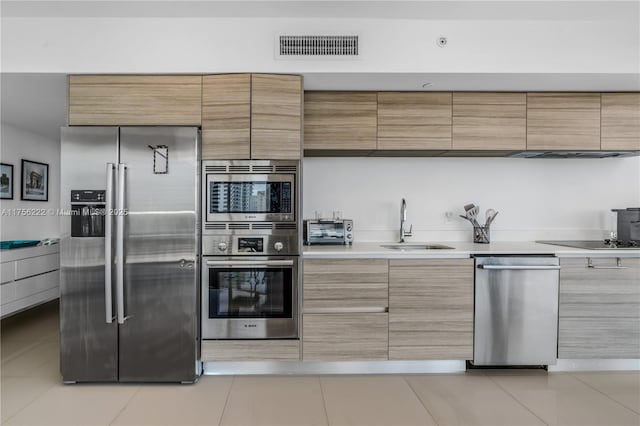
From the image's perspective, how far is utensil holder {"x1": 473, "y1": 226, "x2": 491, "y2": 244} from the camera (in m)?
3.30

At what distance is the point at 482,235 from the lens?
331 centimetres

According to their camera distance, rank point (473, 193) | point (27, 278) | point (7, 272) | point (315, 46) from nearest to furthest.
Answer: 1. point (315, 46)
2. point (473, 193)
3. point (7, 272)
4. point (27, 278)

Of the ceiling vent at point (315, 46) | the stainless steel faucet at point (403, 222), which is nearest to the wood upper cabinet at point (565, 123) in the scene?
the stainless steel faucet at point (403, 222)

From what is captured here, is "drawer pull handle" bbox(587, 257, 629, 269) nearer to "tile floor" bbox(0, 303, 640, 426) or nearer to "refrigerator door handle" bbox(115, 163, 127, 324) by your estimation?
"tile floor" bbox(0, 303, 640, 426)

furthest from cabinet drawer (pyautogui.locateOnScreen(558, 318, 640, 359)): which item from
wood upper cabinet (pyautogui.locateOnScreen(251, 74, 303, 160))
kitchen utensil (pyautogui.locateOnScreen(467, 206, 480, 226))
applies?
wood upper cabinet (pyautogui.locateOnScreen(251, 74, 303, 160))

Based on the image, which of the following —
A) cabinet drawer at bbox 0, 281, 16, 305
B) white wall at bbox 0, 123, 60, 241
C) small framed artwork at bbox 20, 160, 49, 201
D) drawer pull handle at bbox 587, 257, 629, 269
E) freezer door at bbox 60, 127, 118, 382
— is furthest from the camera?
small framed artwork at bbox 20, 160, 49, 201

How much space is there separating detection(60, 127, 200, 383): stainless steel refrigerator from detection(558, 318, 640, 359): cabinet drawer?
8.74ft

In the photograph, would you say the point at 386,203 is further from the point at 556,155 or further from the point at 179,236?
the point at 179,236

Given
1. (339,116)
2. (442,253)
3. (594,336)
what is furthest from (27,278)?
(594,336)

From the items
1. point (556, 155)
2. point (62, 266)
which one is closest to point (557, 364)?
point (556, 155)

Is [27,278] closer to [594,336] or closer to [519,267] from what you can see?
[519,267]

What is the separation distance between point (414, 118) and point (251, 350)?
2.16 metres

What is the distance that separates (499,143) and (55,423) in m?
3.53

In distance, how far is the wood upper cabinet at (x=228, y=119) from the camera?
8.65 ft
